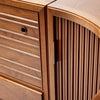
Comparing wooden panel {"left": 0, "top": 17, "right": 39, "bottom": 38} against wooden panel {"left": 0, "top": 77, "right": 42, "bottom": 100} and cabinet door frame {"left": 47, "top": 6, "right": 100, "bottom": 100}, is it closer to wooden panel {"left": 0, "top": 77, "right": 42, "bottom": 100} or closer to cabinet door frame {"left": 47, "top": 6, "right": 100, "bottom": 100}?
cabinet door frame {"left": 47, "top": 6, "right": 100, "bottom": 100}

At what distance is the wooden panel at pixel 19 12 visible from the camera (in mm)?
944

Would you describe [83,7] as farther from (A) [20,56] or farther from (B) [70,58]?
(A) [20,56]

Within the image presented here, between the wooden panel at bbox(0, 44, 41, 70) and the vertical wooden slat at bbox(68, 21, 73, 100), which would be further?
the wooden panel at bbox(0, 44, 41, 70)

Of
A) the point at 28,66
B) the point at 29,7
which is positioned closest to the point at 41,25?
the point at 29,7

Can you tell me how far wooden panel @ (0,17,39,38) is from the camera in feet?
3.19

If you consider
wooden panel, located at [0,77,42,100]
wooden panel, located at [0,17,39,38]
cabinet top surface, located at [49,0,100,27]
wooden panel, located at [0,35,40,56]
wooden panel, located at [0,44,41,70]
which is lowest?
wooden panel, located at [0,77,42,100]

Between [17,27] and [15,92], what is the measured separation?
0.29 metres

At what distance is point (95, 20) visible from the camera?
80 centimetres

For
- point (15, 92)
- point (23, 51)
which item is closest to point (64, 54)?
point (23, 51)

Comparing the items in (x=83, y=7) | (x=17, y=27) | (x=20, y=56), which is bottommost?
(x=20, y=56)

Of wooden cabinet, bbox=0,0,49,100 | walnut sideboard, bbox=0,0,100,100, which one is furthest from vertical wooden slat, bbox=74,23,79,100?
wooden cabinet, bbox=0,0,49,100

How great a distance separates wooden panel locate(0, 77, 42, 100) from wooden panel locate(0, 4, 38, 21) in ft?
0.97

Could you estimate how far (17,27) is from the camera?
3.31 feet

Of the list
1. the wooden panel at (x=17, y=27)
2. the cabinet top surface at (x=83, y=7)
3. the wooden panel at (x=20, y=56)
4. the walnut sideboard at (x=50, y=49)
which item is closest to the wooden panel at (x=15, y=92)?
the walnut sideboard at (x=50, y=49)
